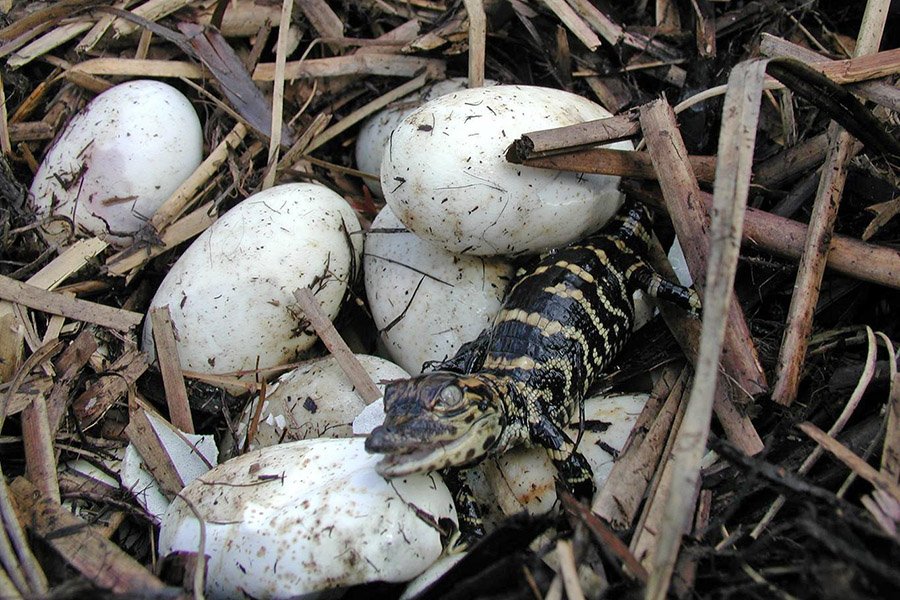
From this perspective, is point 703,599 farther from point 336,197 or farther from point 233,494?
point 336,197

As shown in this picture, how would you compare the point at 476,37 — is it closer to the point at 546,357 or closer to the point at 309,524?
the point at 546,357

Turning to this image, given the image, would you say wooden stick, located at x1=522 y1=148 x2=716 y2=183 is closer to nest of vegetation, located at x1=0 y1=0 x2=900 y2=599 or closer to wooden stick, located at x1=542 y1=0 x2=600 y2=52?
nest of vegetation, located at x1=0 y1=0 x2=900 y2=599

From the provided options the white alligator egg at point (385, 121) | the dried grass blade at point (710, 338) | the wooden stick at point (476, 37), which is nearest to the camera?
the dried grass blade at point (710, 338)

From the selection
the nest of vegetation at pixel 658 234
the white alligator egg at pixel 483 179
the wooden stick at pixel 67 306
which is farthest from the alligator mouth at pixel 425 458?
the wooden stick at pixel 67 306

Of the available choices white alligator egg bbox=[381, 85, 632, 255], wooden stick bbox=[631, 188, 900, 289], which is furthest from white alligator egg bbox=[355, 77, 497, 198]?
wooden stick bbox=[631, 188, 900, 289]

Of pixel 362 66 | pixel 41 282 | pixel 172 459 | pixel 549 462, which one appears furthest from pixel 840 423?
pixel 41 282

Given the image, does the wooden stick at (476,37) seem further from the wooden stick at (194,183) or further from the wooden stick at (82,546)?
the wooden stick at (82,546)

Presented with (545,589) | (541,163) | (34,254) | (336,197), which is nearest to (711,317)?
(545,589)
